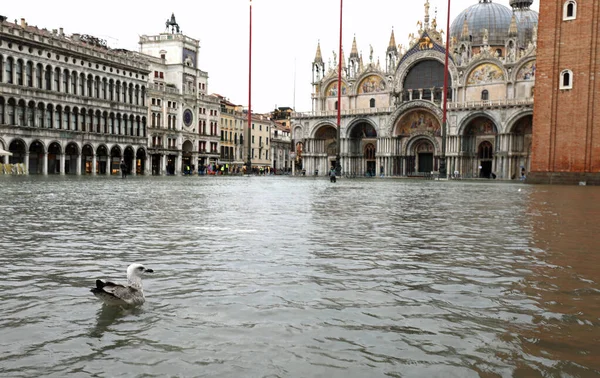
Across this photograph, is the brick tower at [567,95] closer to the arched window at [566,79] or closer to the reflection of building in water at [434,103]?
the arched window at [566,79]

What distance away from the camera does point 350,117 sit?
7462 cm

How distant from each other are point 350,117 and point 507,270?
2725 inches

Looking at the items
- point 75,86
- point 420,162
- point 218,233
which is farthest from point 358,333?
point 420,162

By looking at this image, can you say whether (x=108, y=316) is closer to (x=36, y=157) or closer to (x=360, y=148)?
(x=36, y=157)

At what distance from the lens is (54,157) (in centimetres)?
6000

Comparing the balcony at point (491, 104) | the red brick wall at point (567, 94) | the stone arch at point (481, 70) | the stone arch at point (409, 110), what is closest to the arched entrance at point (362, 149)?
the stone arch at point (409, 110)

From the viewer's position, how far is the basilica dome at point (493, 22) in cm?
7712

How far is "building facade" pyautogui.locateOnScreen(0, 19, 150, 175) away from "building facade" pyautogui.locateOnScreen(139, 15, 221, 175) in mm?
3162

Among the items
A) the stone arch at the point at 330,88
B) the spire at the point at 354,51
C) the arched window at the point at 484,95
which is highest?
the spire at the point at 354,51

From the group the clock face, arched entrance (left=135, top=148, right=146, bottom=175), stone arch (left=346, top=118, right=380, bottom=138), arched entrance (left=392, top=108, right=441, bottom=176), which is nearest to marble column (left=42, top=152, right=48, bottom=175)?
arched entrance (left=135, top=148, right=146, bottom=175)

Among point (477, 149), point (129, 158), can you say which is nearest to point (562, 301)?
point (477, 149)

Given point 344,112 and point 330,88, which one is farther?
point 330,88

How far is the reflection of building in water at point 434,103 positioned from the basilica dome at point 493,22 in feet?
0.43

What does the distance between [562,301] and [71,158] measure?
63.4 metres
